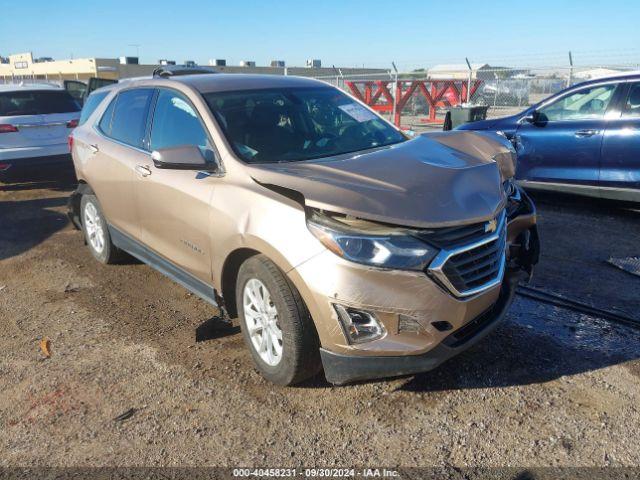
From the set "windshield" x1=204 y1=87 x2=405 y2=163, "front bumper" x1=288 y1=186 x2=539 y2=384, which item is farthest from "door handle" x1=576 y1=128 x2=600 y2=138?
"front bumper" x1=288 y1=186 x2=539 y2=384

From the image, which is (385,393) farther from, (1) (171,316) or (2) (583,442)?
(1) (171,316)

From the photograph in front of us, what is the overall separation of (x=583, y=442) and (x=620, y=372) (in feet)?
2.66

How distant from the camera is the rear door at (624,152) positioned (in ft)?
21.0

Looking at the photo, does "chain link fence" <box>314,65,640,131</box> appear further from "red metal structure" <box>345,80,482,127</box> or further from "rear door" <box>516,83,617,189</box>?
"rear door" <box>516,83,617,189</box>

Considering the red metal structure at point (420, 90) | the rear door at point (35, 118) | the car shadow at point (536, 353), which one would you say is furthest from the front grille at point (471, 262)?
the red metal structure at point (420, 90)

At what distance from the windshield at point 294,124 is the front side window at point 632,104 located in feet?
12.4

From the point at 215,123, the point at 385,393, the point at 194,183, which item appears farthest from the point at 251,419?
the point at 215,123

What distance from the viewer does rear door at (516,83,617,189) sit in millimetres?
6812

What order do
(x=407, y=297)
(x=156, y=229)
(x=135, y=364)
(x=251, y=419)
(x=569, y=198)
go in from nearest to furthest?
(x=407, y=297) → (x=251, y=419) → (x=135, y=364) → (x=156, y=229) → (x=569, y=198)

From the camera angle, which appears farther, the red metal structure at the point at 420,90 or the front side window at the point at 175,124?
the red metal structure at the point at 420,90

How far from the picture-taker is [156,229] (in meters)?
4.19

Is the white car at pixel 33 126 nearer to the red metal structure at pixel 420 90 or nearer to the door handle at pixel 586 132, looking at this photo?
the door handle at pixel 586 132

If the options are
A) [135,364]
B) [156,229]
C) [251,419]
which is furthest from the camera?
[156,229]

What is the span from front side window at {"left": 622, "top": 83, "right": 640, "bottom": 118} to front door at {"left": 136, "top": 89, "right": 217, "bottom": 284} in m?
5.33
